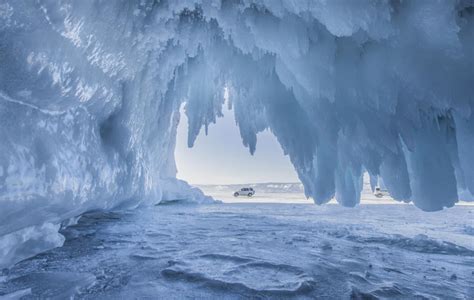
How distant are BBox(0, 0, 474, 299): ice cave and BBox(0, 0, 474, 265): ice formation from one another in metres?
0.02

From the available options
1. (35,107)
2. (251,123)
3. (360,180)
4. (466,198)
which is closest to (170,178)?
(251,123)

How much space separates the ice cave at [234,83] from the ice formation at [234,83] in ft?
0.06

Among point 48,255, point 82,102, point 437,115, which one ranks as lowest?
point 48,255

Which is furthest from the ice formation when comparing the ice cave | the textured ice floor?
the textured ice floor

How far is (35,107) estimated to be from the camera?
2.62 meters

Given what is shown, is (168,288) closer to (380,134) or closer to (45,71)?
(45,71)

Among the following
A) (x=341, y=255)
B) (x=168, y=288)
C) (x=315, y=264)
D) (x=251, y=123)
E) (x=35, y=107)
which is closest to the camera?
(x=168, y=288)

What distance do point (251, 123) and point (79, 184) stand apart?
592 centimetres

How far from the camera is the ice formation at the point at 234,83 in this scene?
8.05 feet

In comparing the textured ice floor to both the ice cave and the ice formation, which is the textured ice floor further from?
the ice formation

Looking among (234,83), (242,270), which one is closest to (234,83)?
(234,83)

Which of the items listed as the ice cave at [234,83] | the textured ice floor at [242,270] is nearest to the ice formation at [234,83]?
the ice cave at [234,83]

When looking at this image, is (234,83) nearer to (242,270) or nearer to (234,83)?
(234,83)

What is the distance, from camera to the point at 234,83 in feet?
22.5
